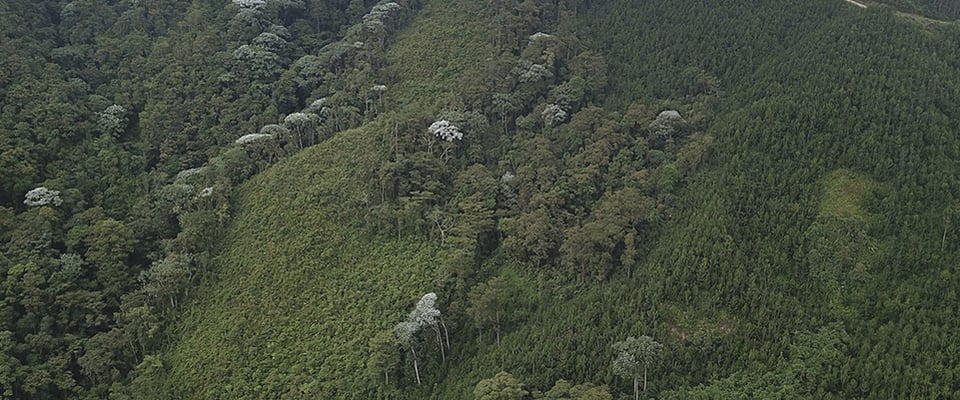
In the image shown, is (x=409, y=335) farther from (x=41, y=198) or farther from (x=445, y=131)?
(x=41, y=198)

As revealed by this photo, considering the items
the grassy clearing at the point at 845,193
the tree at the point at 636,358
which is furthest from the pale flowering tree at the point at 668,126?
the tree at the point at 636,358

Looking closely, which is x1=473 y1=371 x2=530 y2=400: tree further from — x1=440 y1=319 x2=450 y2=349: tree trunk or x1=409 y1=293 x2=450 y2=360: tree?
x1=440 y1=319 x2=450 y2=349: tree trunk

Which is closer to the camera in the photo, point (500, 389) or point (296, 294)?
point (500, 389)

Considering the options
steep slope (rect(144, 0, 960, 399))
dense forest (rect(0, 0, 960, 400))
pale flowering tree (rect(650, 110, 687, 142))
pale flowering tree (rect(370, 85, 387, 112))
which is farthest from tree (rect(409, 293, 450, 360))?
pale flowering tree (rect(370, 85, 387, 112))

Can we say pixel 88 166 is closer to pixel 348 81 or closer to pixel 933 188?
pixel 348 81

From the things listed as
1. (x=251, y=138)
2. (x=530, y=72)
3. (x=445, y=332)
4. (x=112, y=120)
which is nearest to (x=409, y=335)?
(x=445, y=332)

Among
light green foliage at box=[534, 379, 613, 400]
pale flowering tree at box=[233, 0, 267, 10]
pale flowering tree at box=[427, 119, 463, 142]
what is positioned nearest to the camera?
light green foliage at box=[534, 379, 613, 400]
